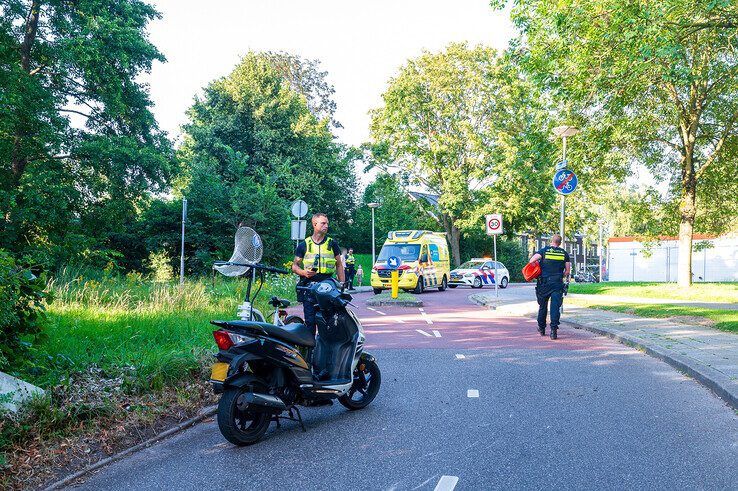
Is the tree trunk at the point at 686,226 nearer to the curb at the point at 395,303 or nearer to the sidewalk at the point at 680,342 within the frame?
the sidewalk at the point at 680,342

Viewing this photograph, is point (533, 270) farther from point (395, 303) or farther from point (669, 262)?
point (669, 262)

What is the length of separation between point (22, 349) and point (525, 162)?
64.0 feet

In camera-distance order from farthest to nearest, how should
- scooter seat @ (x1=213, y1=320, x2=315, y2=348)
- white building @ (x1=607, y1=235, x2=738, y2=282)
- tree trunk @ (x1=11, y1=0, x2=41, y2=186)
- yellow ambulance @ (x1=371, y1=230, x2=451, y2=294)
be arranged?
white building @ (x1=607, y1=235, x2=738, y2=282)
yellow ambulance @ (x1=371, y1=230, x2=451, y2=294)
tree trunk @ (x1=11, y1=0, x2=41, y2=186)
scooter seat @ (x1=213, y1=320, x2=315, y2=348)

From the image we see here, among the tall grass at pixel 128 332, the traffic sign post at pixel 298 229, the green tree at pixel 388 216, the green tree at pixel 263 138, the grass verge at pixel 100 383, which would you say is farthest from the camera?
the green tree at pixel 388 216

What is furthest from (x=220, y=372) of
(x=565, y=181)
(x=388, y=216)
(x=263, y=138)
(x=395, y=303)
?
(x=388, y=216)

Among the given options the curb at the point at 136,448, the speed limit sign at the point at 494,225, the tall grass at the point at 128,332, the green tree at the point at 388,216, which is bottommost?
the curb at the point at 136,448

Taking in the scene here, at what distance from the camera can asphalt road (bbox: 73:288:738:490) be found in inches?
159

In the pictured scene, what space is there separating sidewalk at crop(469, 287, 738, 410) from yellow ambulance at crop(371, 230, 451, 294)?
990 centimetres

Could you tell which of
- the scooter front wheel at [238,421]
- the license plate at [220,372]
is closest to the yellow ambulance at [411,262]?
the scooter front wheel at [238,421]

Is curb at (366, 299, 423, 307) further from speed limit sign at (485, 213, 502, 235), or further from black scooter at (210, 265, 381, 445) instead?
black scooter at (210, 265, 381, 445)

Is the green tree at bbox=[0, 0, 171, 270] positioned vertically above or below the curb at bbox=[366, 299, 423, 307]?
above

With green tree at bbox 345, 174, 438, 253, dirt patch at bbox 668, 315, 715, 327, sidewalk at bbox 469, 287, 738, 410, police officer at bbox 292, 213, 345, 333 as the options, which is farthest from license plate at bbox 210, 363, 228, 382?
green tree at bbox 345, 174, 438, 253

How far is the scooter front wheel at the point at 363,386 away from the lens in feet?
19.6

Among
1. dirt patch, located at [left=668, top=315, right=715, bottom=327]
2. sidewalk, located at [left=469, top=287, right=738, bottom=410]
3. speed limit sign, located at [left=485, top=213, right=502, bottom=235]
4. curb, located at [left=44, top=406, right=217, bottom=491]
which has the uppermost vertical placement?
speed limit sign, located at [left=485, top=213, right=502, bottom=235]
